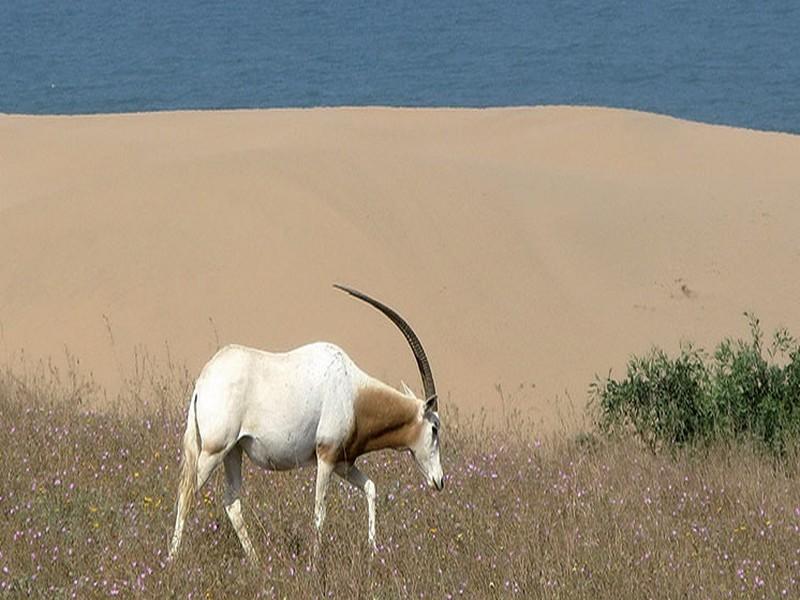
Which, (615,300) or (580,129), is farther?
(580,129)

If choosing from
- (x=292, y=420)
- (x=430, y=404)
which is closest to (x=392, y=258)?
(x=430, y=404)

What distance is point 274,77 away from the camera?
6544cm

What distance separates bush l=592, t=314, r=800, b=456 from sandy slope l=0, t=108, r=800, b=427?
2946 millimetres

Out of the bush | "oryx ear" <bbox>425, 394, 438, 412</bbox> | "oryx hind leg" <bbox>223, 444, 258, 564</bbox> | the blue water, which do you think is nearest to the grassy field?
"oryx hind leg" <bbox>223, 444, 258, 564</bbox>

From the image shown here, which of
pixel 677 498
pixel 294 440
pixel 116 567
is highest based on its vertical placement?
pixel 294 440

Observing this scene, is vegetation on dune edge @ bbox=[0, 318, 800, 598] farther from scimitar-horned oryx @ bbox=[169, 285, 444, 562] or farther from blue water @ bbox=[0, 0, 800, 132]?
blue water @ bbox=[0, 0, 800, 132]

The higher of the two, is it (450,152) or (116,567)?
(116,567)

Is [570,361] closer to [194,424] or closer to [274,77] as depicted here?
[194,424]

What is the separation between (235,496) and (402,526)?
3.40 ft

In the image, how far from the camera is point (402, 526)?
785 cm

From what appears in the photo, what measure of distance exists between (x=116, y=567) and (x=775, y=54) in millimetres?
64273

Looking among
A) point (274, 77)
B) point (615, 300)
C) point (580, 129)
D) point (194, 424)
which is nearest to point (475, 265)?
point (615, 300)

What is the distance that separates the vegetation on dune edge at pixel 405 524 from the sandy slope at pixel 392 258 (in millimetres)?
5720

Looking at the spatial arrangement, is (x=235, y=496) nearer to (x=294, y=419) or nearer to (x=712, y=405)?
(x=294, y=419)
